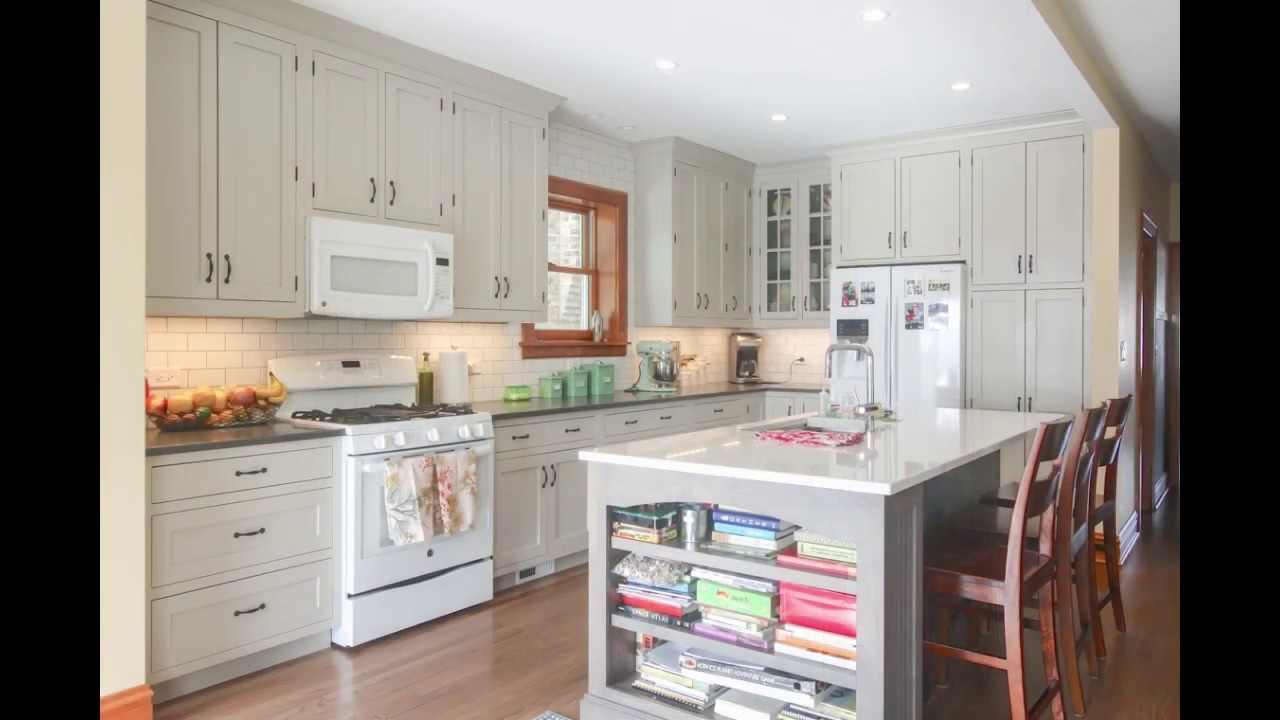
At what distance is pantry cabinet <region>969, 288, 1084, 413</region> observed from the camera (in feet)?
16.8

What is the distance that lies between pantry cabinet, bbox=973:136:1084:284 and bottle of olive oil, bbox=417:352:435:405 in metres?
3.49

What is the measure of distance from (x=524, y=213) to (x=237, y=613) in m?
2.51

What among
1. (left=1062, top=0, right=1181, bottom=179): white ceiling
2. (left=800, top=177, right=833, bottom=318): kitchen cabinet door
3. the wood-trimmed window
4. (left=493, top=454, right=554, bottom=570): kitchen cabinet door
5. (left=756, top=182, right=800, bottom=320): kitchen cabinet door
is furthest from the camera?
(left=756, top=182, right=800, bottom=320): kitchen cabinet door

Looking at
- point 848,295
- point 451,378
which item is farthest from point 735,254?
point 451,378

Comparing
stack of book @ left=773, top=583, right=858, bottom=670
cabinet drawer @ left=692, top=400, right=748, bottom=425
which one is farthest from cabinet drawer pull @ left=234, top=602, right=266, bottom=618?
cabinet drawer @ left=692, top=400, right=748, bottom=425

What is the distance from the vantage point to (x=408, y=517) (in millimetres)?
3463

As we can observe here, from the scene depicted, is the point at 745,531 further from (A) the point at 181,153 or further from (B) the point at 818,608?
(A) the point at 181,153

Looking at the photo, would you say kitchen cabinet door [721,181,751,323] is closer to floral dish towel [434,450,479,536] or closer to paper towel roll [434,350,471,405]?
paper towel roll [434,350,471,405]

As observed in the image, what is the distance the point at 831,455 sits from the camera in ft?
8.54

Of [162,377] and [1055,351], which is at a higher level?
[1055,351]

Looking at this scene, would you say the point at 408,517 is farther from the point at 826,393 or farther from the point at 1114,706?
the point at 1114,706

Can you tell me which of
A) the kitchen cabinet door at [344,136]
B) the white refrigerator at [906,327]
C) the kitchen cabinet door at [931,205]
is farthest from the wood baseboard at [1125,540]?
the kitchen cabinet door at [344,136]
